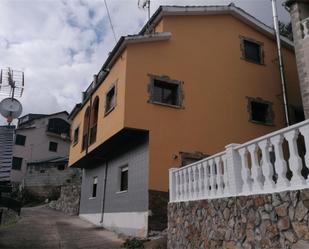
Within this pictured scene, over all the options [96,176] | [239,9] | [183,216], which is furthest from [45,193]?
[183,216]

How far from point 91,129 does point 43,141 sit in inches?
1004

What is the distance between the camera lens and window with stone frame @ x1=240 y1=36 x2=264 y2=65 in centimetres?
1573

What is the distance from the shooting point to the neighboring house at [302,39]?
11.2 metres

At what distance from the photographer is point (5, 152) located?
26.6 feet

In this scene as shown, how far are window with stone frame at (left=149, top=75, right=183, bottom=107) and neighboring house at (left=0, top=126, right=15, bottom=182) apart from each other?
18.8 feet

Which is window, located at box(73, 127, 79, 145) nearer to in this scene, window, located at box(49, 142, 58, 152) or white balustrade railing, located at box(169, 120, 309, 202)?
white balustrade railing, located at box(169, 120, 309, 202)

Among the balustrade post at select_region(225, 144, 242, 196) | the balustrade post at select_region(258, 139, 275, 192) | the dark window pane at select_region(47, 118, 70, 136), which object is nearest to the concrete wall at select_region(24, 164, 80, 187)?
the dark window pane at select_region(47, 118, 70, 136)

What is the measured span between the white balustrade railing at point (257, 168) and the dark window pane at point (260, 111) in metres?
8.10

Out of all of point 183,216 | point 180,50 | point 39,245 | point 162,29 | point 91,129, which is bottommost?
point 39,245

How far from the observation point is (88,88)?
18.6 m

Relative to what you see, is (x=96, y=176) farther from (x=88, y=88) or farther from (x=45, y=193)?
(x=45, y=193)

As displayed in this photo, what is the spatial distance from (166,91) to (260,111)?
4661mm

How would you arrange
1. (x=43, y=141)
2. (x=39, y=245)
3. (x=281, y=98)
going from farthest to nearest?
1. (x=43, y=141)
2. (x=281, y=98)
3. (x=39, y=245)

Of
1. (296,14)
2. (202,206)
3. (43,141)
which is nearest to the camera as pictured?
(202,206)
